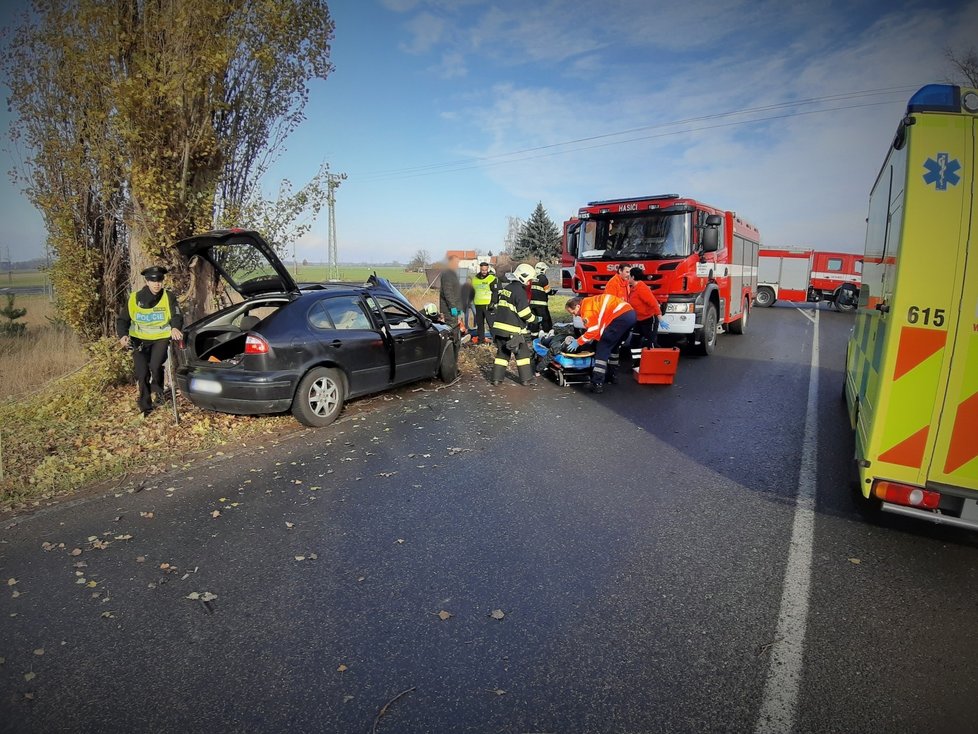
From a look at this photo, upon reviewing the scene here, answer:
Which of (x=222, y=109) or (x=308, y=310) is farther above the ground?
(x=222, y=109)

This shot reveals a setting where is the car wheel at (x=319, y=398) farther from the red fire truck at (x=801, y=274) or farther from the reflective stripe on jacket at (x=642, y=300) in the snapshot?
the red fire truck at (x=801, y=274)

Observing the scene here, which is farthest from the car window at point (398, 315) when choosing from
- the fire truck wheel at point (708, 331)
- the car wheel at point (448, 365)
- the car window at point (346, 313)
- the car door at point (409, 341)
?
the fire truck wheel at point (708, 331)

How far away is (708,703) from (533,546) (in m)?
1.50

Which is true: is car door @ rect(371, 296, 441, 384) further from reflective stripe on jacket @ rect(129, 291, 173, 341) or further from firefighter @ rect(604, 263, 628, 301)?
firefighter @ rect(604, 263, 628, 301)

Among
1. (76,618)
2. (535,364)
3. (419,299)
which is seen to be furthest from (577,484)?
(419,299)

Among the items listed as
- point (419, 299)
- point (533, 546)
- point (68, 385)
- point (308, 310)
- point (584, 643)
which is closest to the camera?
point (584, 643)

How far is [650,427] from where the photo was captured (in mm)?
6453

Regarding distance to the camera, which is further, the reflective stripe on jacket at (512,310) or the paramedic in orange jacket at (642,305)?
the paramedic in orange jacket at (642,305)

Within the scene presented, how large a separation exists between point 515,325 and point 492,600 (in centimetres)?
557

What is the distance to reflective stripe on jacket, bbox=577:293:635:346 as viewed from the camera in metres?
8.12

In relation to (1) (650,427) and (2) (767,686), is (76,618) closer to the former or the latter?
(2) (767,686)

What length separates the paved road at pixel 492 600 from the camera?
238 cm

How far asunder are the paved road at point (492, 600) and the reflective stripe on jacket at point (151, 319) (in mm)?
2134

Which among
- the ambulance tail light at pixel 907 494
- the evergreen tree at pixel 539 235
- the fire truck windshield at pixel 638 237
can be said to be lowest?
the ambulance tail light at pixel 907 494
